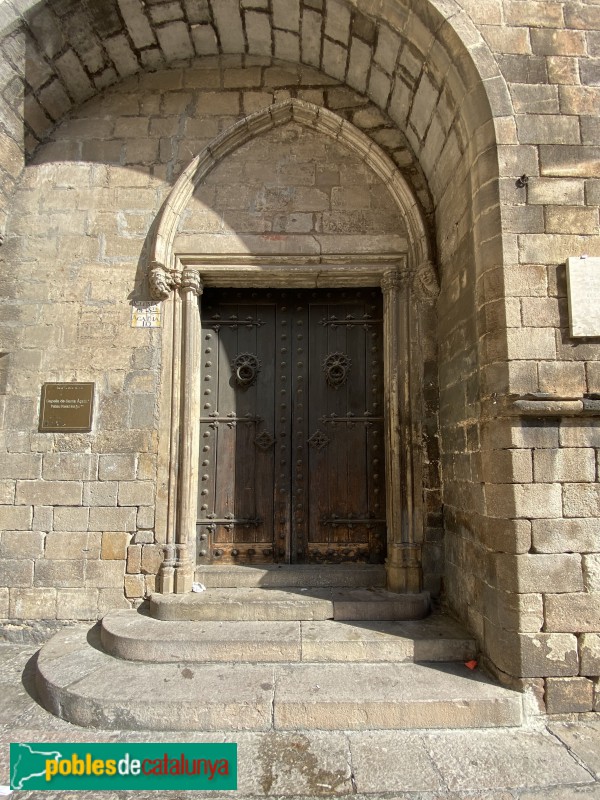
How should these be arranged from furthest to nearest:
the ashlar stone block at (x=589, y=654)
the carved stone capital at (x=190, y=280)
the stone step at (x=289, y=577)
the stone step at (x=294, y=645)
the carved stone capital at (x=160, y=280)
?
the carved stone capital at (x=190, y=280)
the carved stone capital at (x=160, y=280)
the stone step at (x=289, y=577)
the stone step at (x=294, y=645)
the ashlar stone block at (x=589, y=654)

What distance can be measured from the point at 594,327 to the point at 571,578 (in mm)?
1374

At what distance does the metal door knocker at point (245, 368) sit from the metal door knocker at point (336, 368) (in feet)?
1.87

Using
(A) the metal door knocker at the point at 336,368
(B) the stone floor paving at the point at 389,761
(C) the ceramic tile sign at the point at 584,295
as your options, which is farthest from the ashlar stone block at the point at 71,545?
(C) the ceramic tile sign at the point at 584,295

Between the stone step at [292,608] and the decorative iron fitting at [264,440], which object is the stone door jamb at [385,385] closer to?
the stone step at [292,608]

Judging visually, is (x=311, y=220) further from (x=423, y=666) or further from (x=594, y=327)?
(x=423, y=666)

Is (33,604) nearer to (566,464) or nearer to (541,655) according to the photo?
(541,655)

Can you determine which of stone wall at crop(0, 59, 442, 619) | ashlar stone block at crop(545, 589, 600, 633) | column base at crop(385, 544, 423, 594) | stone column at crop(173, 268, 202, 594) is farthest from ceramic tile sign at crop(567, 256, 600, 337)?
stone column at crop(173, 268, 202, 594)

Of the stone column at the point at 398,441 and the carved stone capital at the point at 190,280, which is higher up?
the carved stone capital at the point at 190,280

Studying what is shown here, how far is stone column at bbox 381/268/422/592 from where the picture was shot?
345 centimetres

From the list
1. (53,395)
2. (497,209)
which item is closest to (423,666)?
(497,209)

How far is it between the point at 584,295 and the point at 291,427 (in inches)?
86.9

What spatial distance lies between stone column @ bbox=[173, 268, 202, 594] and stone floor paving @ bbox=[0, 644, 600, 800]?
45.7 inches

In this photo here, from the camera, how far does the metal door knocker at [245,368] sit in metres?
3.91

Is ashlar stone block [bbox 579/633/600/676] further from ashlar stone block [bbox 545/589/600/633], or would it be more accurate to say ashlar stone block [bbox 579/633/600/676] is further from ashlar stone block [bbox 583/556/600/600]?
ashlar stone block [bbox 583/556/600/600]
